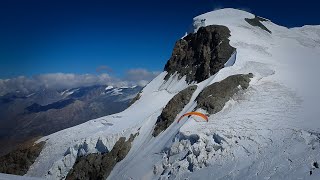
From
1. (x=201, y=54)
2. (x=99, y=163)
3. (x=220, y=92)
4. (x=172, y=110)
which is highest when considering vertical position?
(x=220, y=92)

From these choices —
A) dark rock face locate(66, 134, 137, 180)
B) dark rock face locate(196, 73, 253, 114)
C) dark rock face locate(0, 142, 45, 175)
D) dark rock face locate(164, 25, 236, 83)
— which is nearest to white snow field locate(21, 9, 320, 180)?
dark rock face locate(196, 73, 253, 114)

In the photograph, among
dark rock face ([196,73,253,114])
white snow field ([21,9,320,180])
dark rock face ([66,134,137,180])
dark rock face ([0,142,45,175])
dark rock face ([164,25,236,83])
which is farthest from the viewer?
dark rock face ([0,142,45,175])

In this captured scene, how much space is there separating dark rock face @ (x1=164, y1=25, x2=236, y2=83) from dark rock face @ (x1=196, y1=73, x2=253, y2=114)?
9297 millimetres

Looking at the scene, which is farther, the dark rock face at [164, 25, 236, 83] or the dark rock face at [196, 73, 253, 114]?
the dark rock face at [164, 25, 236, 83]

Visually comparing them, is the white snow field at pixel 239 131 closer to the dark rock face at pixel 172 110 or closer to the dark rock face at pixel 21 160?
the dark rock face at pixel 172 110

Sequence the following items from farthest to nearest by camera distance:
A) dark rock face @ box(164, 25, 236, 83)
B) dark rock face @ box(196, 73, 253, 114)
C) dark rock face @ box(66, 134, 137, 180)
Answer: dark rock face @ box(164, 25, 236, 83), dark rock face @ box(66, 134, 137, 180), dark rock face @ box(196, 73, 253, 114)

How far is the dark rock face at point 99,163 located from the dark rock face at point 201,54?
15.2 m

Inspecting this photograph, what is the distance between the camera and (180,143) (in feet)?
83.5

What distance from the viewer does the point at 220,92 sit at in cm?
3075

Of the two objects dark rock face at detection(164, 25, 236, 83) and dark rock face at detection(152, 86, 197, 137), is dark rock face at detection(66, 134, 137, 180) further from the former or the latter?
dark rock face at detection(164, 25, 236, 83)

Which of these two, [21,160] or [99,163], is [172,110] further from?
[21,160]

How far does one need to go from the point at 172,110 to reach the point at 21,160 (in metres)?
26.1

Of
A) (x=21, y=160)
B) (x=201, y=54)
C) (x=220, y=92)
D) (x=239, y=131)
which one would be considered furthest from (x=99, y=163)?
Result: (x=201, y=54)

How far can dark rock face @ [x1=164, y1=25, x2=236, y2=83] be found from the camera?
43.7 meters
